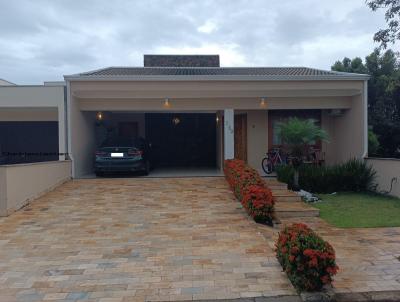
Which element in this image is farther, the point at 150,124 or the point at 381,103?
the point at 381,103

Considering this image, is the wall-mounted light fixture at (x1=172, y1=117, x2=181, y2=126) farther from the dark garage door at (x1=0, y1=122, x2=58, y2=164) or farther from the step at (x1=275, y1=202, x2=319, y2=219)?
the step at (x1=275, y1=202, x2=319, y2=219)

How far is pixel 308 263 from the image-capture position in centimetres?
404

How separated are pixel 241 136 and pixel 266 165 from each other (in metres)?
1.69

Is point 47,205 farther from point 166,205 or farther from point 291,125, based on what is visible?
point 291,125

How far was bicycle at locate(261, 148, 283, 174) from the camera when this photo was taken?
505 inches

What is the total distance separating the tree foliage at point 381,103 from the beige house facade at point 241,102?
4597 millimetres

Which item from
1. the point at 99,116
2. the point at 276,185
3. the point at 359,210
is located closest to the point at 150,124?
the point at 99,116

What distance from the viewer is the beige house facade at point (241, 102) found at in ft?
37.5

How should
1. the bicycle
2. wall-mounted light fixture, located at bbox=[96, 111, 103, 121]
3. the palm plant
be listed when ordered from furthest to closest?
wall-mounted light fixture, located at bbox=[96, 111, 103, 121], the bicycle, the palm plant

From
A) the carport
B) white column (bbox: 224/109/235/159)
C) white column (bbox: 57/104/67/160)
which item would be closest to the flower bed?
white column (bbox: 224/109/235/159)

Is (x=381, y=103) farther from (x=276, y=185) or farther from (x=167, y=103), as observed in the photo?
(x=167, y=103)

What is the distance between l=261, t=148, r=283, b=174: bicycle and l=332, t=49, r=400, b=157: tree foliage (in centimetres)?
569

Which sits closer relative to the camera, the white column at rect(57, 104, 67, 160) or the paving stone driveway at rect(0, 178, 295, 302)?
the paving stone driveway at rect(0, 178, 295, 302)

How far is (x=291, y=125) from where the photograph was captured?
34.4 feet
